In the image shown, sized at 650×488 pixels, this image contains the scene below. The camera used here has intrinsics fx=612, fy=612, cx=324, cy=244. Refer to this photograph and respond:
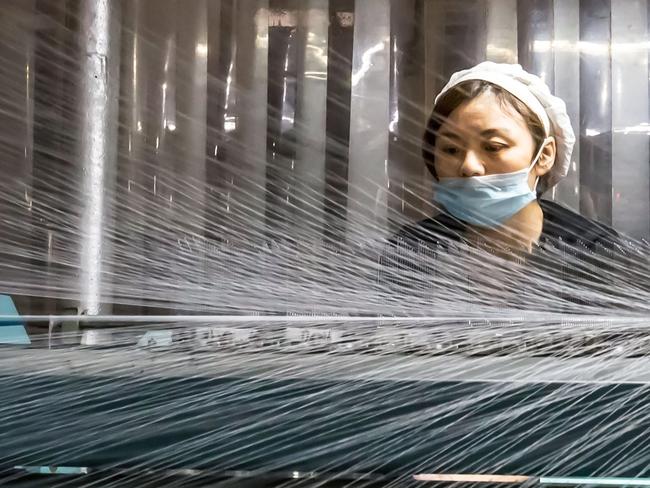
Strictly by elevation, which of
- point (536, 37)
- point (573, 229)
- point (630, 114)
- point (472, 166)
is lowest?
point (573, 229)

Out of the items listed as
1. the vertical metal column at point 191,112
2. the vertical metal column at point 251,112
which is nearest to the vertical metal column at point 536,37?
the vertical metal column at point 251,112

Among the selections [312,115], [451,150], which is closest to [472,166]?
[451,150]

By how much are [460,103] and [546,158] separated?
0.60 ft

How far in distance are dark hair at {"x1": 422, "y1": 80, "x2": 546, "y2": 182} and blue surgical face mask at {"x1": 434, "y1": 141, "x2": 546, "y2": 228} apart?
44mm

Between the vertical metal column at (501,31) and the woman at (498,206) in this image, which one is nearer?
the woman at (498,206)

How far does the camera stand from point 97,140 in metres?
1.08

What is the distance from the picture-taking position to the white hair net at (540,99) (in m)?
1.07

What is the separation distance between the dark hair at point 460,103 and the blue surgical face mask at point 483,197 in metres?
0.04

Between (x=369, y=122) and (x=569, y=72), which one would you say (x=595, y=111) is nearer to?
(x=569, y=72)

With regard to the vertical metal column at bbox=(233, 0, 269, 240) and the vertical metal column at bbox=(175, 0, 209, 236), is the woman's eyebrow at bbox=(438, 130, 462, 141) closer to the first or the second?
the vertical metal column at bbox=(233, 0, 269, 240)

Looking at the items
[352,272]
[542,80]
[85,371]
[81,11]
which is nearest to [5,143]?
[81,11]

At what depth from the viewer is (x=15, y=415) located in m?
0.94

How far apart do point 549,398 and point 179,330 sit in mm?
587

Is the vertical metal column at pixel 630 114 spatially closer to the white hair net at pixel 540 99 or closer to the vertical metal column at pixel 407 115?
the white hair net at pixel 540 99
